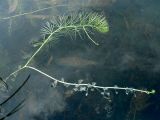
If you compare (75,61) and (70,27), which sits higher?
(70,27)

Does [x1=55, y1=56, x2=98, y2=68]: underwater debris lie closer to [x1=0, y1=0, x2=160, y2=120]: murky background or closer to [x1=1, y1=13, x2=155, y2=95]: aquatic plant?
[x1=0, y1=0, x2=160, y2=120]: murky background

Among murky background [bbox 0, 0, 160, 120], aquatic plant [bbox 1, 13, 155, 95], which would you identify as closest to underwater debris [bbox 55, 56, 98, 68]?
murky background [bbox 0, 0, 160, 120]

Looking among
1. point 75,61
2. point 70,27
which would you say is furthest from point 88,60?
point 70,27

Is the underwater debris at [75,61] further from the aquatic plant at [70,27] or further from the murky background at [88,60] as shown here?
the aquatic plant at [70,27]

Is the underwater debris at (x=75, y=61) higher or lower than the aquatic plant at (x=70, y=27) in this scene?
lower

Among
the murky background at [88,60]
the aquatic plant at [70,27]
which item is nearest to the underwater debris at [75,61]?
the murky background at [88,60]

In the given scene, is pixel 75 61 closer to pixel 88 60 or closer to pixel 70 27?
pixel 88 60

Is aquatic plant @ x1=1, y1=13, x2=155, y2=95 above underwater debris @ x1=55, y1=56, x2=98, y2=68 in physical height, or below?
above

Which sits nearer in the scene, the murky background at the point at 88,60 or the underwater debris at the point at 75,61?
the murky background at the point at 88,60

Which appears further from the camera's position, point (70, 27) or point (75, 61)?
point (70, 27)
